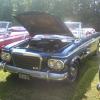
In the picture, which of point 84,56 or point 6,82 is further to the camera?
point 84,56

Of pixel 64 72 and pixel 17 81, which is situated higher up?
pixel 64 72

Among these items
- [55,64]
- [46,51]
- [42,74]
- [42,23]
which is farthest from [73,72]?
[42,23]

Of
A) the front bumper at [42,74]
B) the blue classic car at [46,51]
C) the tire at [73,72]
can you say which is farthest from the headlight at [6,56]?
the tire at [73,72]

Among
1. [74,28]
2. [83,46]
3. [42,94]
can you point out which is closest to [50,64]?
[42,94]

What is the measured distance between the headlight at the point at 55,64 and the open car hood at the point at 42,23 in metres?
1.03

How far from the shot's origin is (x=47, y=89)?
5609 millimetres

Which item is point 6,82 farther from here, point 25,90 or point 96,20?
point 96,20

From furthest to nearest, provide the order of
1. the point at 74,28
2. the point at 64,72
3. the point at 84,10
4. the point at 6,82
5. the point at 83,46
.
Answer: the point at 84,10
the point at 74,28
the point at 83,46
the point at 6,82
the point at 64,72

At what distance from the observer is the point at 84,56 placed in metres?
6.55

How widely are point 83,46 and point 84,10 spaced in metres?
27.9

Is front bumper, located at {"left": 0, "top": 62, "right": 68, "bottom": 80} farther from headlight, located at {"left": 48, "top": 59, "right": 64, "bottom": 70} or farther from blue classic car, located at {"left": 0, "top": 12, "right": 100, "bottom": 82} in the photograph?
headlight, located at {"left": 48, "top": 59, "right": 64, "bottom": 70}

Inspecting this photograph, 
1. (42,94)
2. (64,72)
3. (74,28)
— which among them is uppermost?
(74,28)

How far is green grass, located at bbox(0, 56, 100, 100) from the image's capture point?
16.9 ft

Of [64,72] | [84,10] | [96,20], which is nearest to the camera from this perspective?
[64,72]
